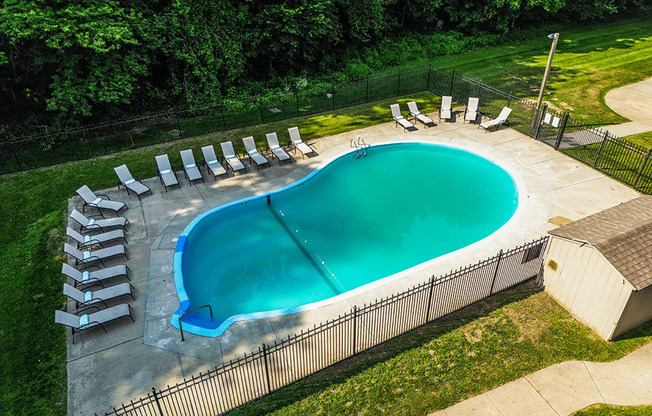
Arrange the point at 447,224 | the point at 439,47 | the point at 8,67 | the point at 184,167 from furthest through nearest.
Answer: the point at 439,47
the point at 8,67
the point at 184,167
the point at 447,224

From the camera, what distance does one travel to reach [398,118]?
21141 mm

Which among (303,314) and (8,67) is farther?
(8,67)

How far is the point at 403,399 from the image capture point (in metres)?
9.27

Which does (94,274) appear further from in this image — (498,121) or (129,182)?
(498,121)

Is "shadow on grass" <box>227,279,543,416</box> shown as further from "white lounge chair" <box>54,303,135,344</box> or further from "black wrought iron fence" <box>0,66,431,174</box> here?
"black wrought iron fence" <box>0,66,431,174</box>

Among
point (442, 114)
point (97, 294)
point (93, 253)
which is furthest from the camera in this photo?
point (442, 114)

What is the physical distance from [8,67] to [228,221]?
12739mm

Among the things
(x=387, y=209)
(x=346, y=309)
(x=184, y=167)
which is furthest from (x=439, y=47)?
(x=346, y=309)

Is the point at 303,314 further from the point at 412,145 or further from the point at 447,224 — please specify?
the point at 412,145

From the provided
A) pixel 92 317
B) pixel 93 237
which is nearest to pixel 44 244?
pixel 93 237

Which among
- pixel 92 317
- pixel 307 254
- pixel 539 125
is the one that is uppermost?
pixel 539 125

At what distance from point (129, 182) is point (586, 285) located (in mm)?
15107

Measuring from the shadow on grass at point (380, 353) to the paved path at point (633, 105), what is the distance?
1223 cm

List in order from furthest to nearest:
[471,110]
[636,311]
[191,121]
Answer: [191,121] < [471,110] < [636,311]
